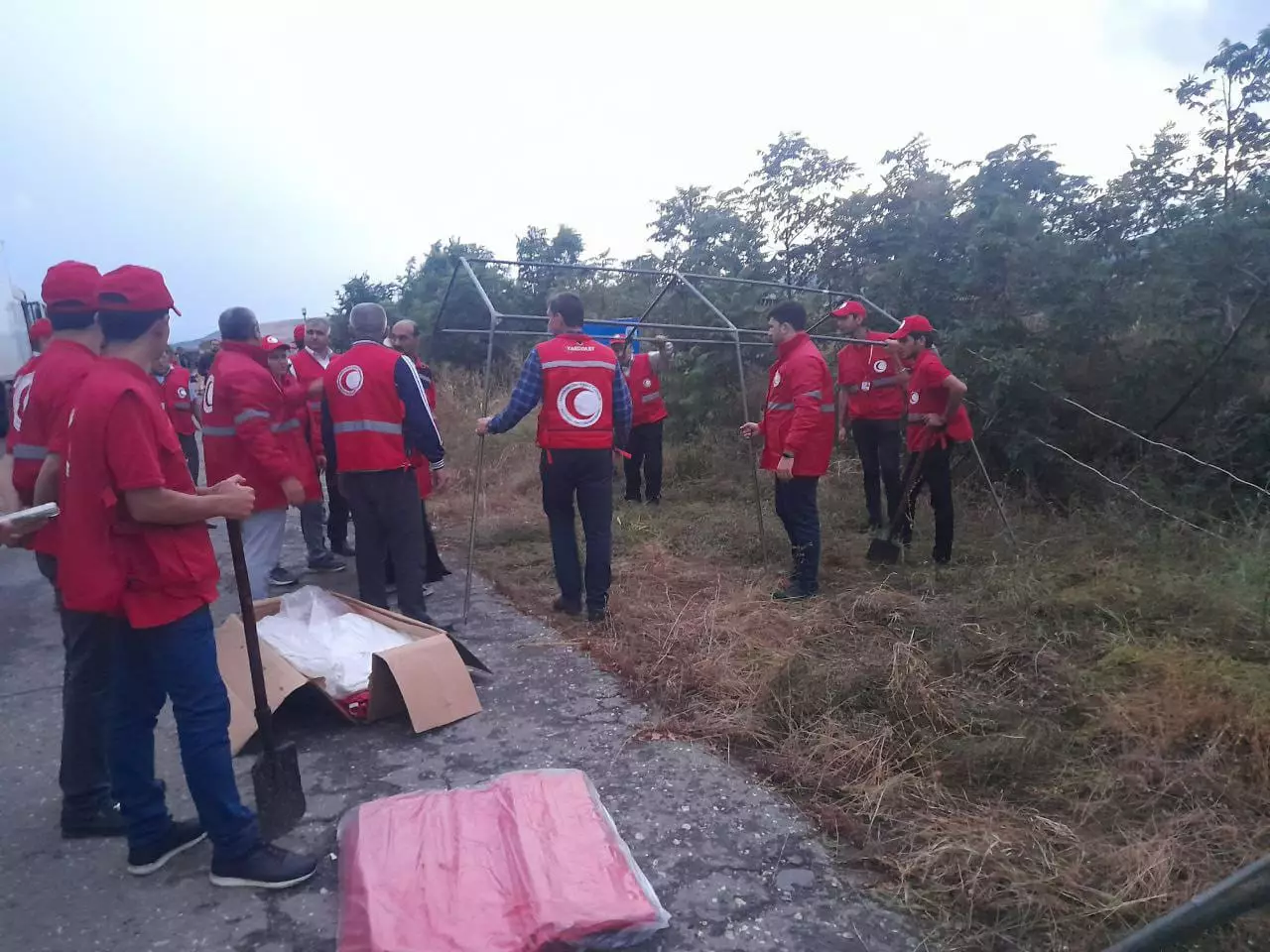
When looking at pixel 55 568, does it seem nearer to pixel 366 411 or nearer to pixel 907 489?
pixel 366 411

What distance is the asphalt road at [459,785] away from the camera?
2625 millimetres

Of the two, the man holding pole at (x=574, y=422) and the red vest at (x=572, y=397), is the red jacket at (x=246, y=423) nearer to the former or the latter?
the man holding pole at (x=574, y=422)

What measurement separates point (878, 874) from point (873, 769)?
536mm

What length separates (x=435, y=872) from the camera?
2.66 meters

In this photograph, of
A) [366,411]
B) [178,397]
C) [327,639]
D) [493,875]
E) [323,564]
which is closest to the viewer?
[493,875]

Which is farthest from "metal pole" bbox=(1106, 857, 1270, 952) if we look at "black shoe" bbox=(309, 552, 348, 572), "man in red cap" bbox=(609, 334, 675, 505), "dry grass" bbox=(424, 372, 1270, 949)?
"man in red cap" bbox=(609, 334, 675, 505)

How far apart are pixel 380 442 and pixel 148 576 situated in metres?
2.24

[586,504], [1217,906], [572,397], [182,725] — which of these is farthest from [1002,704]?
[182,725]

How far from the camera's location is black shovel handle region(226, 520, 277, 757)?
9.65ft

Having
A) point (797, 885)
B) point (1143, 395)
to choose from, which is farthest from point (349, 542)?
point (1143, 395)

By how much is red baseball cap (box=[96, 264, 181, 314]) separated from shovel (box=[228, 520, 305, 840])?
29.8 inches

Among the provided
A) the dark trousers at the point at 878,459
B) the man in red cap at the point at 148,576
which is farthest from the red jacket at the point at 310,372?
the dark trousers at the point at 878,459

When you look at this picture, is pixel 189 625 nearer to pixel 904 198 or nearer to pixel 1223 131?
pixel 1223 131

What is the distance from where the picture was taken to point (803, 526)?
18.1 ft
